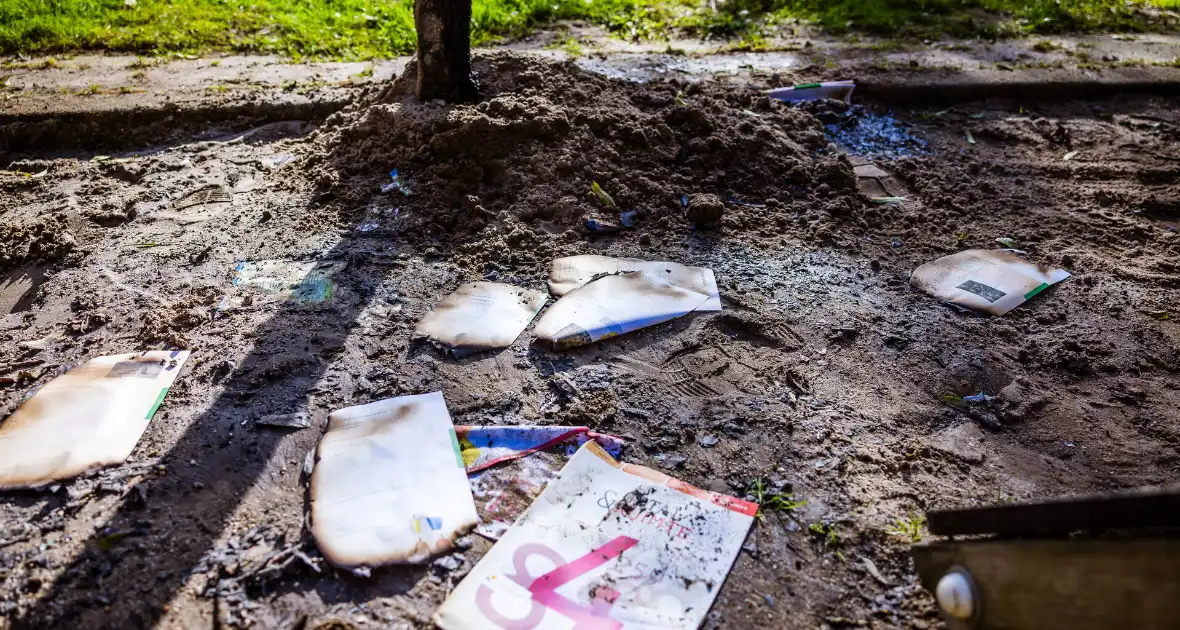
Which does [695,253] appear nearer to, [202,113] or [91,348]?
[91,348]

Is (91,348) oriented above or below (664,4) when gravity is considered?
below

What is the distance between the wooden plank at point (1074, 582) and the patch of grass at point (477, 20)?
4.83 meters

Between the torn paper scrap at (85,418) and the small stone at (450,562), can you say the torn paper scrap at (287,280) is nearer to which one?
the torn paper scrap at (85,418)

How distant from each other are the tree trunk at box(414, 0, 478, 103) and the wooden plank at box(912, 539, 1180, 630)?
126 inches

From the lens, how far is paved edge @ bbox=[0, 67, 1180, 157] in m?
4.35

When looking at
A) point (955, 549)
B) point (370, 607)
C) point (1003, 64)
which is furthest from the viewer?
point (1003, 64)

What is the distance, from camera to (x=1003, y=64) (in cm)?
528

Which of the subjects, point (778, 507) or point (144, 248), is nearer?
point (778, 507)

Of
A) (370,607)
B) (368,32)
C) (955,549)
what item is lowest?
(370,607)

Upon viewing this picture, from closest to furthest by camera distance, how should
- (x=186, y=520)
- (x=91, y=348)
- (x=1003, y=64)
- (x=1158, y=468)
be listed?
(x=186, y=520) < (x=1158, y=468) < (x=91, y=348) < (x=1003, y=64)

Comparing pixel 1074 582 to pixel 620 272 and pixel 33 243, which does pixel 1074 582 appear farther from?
pixel 33 243

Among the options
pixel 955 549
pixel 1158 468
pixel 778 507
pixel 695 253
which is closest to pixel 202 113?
pixel 695 253

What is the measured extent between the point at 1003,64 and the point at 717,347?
4.14m

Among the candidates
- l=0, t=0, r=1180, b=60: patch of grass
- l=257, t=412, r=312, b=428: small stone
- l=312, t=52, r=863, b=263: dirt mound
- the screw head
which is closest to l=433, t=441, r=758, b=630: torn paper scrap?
the screw head
